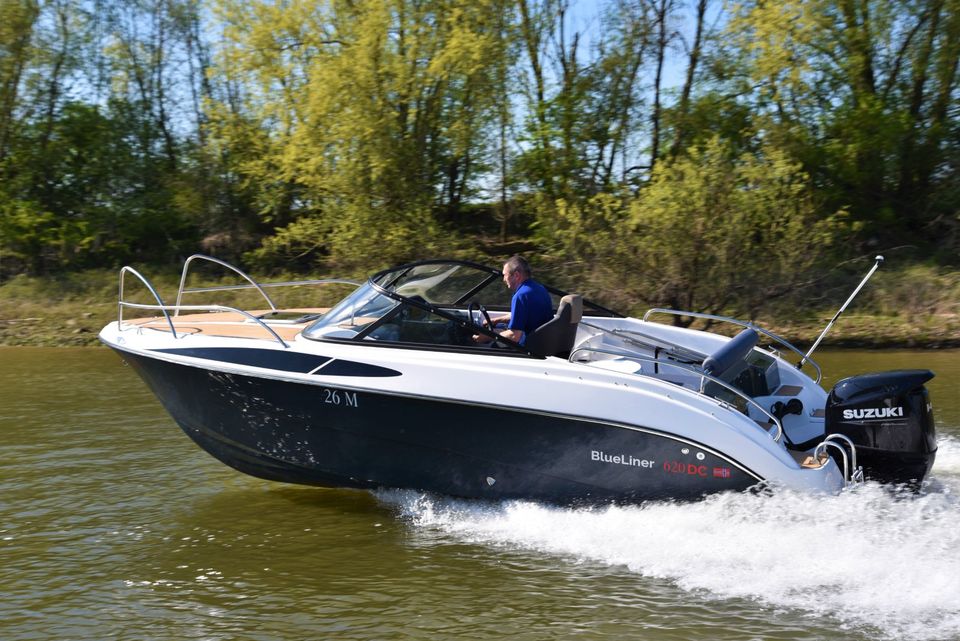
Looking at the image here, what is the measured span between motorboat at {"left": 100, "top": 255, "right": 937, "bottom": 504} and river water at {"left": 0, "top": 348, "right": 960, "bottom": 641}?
197 millimetres

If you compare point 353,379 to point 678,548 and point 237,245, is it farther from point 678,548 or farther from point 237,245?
point 237,245

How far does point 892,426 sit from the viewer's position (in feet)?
15.3

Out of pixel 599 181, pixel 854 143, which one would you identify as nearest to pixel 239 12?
pixel 599 181

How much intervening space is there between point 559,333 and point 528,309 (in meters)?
0.27

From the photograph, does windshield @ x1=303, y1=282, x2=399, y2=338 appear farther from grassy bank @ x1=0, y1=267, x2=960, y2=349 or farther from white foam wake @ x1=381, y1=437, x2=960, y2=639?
grassy bank @ x1=0, y1=267, x2=960, y2=349

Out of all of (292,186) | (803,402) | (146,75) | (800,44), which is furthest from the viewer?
(146,75)

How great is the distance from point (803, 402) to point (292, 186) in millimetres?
13674

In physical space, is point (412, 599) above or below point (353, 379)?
below

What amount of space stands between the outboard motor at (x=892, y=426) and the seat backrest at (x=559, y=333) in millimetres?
1515

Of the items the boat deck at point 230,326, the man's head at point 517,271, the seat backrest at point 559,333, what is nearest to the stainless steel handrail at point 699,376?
the seat backrest at point 559,333

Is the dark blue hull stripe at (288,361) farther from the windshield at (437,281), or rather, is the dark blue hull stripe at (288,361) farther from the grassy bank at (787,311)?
the grassy bank at (787,311)

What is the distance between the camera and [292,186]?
58.3 feet

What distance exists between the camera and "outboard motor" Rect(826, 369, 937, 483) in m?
4.63

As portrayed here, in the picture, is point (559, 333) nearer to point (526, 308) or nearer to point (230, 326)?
point (526, 308)
